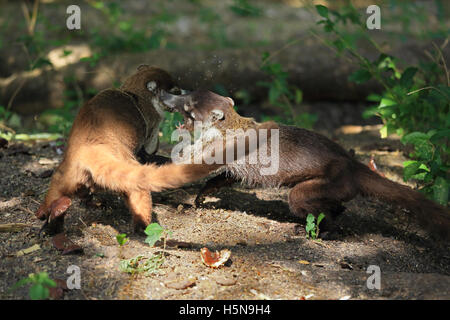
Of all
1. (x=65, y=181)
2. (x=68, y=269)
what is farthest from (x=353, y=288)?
(x=65, y=181)

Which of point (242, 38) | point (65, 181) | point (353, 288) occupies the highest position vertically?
point (242, 38)

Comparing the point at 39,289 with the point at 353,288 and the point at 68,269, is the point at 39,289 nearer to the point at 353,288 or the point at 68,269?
the point at 68,269

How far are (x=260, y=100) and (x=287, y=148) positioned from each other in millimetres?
3780

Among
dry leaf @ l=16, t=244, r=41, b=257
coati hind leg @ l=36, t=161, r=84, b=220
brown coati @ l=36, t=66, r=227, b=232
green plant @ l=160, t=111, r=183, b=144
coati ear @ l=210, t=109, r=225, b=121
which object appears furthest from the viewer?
green plant @ l=160, t=111, r=183, b=144

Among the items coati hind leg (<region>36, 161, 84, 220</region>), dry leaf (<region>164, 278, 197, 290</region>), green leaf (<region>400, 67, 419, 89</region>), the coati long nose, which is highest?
green leaf (<region>400, 67, 419, 89</region>)

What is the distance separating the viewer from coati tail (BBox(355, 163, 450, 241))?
390 cm

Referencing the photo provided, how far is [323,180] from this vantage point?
4094 mm

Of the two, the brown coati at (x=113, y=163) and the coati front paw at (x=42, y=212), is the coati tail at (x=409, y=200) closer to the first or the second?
the brown coati at (x=113, y=163)

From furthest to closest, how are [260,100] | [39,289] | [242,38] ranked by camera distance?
[242,38], [260,100], [39,289]

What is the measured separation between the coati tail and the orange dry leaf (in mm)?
1428

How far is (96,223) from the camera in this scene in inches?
151

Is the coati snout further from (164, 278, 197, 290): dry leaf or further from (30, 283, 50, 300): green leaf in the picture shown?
(30, 283, 50, 300): green leaf

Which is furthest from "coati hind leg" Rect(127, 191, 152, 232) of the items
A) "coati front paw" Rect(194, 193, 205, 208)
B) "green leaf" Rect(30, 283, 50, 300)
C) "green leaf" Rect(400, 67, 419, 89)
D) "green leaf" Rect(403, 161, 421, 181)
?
"green leaf" Rect(400, 67, 419, 89)

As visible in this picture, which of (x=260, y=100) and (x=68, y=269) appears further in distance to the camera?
(x=260, y=100)
